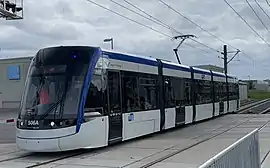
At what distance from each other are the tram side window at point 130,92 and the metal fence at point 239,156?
695 centimetres

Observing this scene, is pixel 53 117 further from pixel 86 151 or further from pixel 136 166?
pixel 136 166

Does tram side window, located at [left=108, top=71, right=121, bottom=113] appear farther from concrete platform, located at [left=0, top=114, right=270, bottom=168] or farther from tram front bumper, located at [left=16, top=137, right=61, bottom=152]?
tram front bumper, located at [left=16, top=137, right=61, bottom=152]

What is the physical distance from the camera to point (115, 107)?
591 inches

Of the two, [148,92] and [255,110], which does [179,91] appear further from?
[255,110]

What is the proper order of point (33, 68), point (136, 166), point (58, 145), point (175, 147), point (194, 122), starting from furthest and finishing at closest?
point (194, 122), point (175, 147), point (33, 68), point (58, 145), point (136, 166)

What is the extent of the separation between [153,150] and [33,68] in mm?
4445

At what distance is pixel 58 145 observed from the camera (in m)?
12.9

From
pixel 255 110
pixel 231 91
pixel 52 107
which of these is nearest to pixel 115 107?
pixel 52 107

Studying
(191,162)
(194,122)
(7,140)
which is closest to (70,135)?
(191,162)

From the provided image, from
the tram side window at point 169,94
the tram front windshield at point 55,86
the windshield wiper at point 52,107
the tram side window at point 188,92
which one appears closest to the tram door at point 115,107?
the tram front windshield at point 55,86

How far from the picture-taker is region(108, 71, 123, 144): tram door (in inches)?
578

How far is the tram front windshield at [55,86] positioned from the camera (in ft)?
43.4

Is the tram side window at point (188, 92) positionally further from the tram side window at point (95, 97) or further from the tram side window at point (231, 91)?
the tram side window at point (231, 91)

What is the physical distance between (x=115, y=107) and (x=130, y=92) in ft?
5.03
